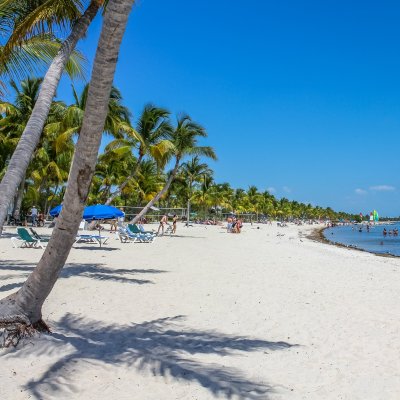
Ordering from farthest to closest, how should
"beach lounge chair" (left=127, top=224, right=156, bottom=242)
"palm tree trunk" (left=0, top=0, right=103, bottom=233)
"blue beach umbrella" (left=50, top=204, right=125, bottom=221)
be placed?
"beach lounge chair" (left=127, top=224, right=156, bottom=242)
"blue beach umbrella" (left=50, top=204, right=125, bottom=221)
"palm tree trunk" (left=0, top=0, right=103, bottom=233)

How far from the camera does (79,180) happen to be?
4.70 meters

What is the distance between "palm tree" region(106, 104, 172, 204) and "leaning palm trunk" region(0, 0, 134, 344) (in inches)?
859

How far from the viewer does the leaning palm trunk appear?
4398 mm

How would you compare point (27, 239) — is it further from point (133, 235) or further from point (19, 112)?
point (19, 112)

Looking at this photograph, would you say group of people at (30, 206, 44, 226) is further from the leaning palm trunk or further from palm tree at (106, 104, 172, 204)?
the leaning palm trunk

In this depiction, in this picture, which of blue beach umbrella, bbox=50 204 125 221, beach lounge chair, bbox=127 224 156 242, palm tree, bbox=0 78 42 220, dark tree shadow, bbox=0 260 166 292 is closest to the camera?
dark tree shadow, bbox=0 260 166 292

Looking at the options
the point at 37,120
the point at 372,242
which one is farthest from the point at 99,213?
the point at 372,242

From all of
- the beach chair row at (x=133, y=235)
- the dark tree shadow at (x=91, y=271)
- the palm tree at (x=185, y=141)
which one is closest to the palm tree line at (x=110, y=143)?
the palm tree at (x=185, y=141)

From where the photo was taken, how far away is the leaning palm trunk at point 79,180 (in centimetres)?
440

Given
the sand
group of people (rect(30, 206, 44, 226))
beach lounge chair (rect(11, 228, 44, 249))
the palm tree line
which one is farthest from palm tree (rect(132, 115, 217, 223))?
the sand

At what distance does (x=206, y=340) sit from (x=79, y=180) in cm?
290

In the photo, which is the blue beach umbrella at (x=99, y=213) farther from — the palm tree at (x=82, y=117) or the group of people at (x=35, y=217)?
the group of people at (x=35, y=217)

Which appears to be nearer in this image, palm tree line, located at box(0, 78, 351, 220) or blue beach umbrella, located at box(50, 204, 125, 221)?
blue beach umbrella, located at box(50, 204, 125, 221)

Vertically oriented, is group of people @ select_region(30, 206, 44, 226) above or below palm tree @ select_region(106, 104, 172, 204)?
below
